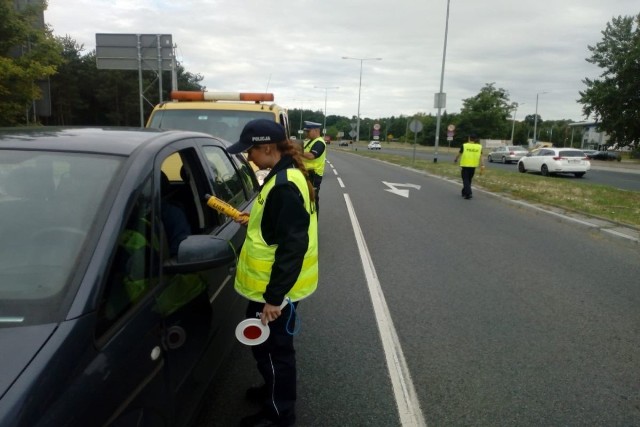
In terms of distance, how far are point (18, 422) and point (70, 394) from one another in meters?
0.16

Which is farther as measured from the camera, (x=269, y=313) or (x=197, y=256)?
(x=269, y=313)

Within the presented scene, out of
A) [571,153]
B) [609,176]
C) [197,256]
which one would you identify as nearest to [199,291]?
[197,256]

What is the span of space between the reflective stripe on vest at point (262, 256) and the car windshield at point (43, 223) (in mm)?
712

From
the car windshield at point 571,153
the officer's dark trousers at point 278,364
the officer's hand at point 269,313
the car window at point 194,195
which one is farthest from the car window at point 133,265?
the car windshield at point 571,153

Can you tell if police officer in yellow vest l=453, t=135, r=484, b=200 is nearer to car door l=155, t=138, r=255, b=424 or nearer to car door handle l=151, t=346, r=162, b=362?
car door l=155, t=138, r=255, b=424

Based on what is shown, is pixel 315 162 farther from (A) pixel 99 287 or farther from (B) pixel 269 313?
(A) pixel 99 287

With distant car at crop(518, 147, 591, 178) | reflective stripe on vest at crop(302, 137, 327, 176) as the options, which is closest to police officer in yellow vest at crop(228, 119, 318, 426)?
reflective stripe on vest at crop(302, 137, 327, 176)

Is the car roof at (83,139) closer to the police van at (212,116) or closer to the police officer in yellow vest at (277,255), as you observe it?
the police officer in yellow vest at (277,255)

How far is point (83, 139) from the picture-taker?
7.80ft

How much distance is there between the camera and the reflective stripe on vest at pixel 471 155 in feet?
43.8

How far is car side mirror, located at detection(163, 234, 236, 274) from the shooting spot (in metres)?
2.13

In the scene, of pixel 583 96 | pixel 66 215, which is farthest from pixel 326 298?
pixel 583 96

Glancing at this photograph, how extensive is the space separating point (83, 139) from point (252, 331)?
4.14ft

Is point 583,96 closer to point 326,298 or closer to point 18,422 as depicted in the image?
point 326,298
